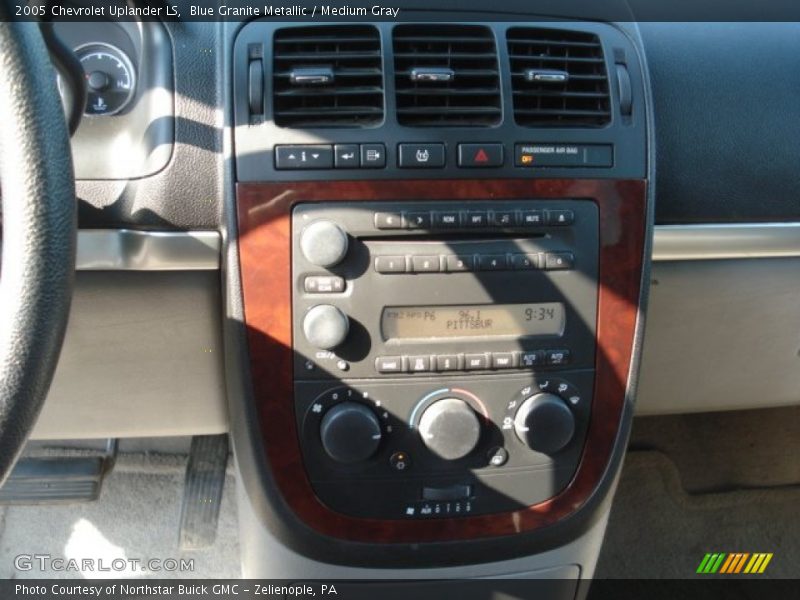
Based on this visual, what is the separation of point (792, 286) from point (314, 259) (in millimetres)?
819

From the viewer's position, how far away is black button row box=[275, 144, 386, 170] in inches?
38.9

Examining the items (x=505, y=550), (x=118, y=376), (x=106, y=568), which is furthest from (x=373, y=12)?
(x=106, y=568)

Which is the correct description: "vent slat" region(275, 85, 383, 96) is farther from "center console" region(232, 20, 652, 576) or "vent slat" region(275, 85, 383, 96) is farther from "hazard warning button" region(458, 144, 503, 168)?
"hazard warning button" region(458, 144, 503, 168)

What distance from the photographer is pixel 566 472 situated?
1.15m

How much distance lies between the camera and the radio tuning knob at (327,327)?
1011 mm

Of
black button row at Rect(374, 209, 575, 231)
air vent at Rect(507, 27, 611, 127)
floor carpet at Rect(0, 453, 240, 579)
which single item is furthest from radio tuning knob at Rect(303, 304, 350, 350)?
floor carpet at Rect(0, 453, 240, 579)

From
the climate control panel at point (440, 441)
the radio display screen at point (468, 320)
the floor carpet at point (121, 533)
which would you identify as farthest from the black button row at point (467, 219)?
the floor carpet at point (121, 533)

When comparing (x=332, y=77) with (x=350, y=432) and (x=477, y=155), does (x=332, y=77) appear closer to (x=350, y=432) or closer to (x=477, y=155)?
(x=477, y=155)

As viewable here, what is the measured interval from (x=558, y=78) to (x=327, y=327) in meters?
0.44

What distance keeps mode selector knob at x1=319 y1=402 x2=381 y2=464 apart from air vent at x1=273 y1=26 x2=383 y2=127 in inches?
14.5

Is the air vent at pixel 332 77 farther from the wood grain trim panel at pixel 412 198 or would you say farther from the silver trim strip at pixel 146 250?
the silver trim strip at pixel 146 250

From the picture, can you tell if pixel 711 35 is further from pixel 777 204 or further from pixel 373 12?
pixel 373 12

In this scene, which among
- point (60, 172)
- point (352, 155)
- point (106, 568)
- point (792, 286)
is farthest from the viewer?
point (106, 568)

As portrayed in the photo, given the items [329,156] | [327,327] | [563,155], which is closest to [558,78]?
[563,155]
